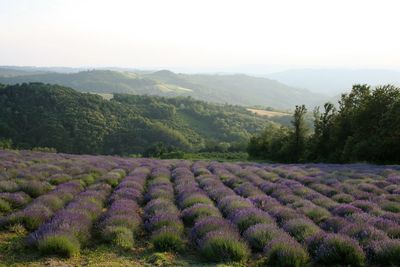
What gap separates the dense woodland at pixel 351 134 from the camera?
29922 millimetres

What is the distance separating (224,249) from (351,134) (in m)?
34.6

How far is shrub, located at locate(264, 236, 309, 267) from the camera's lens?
592cm

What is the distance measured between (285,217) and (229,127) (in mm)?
138581

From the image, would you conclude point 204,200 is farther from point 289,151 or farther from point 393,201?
point 289,151

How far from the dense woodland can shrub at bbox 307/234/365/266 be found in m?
25.4

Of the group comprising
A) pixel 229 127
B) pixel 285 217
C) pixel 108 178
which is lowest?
pixel 229 127

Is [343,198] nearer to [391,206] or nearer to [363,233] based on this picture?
[391,206]

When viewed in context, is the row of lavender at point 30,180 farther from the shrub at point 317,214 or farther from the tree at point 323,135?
the tree at point 323,135

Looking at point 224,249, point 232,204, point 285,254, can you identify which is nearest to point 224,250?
point 224,249

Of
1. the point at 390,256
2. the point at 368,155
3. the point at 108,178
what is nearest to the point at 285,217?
the point at 390,256

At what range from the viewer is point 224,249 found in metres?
6.38

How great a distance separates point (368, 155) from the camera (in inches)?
1209

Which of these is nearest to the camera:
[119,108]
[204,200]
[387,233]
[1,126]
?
[387,233]

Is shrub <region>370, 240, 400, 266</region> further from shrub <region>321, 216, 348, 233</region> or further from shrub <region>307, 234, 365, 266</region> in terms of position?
shrub <region>321, 216, 348, 233</region>
